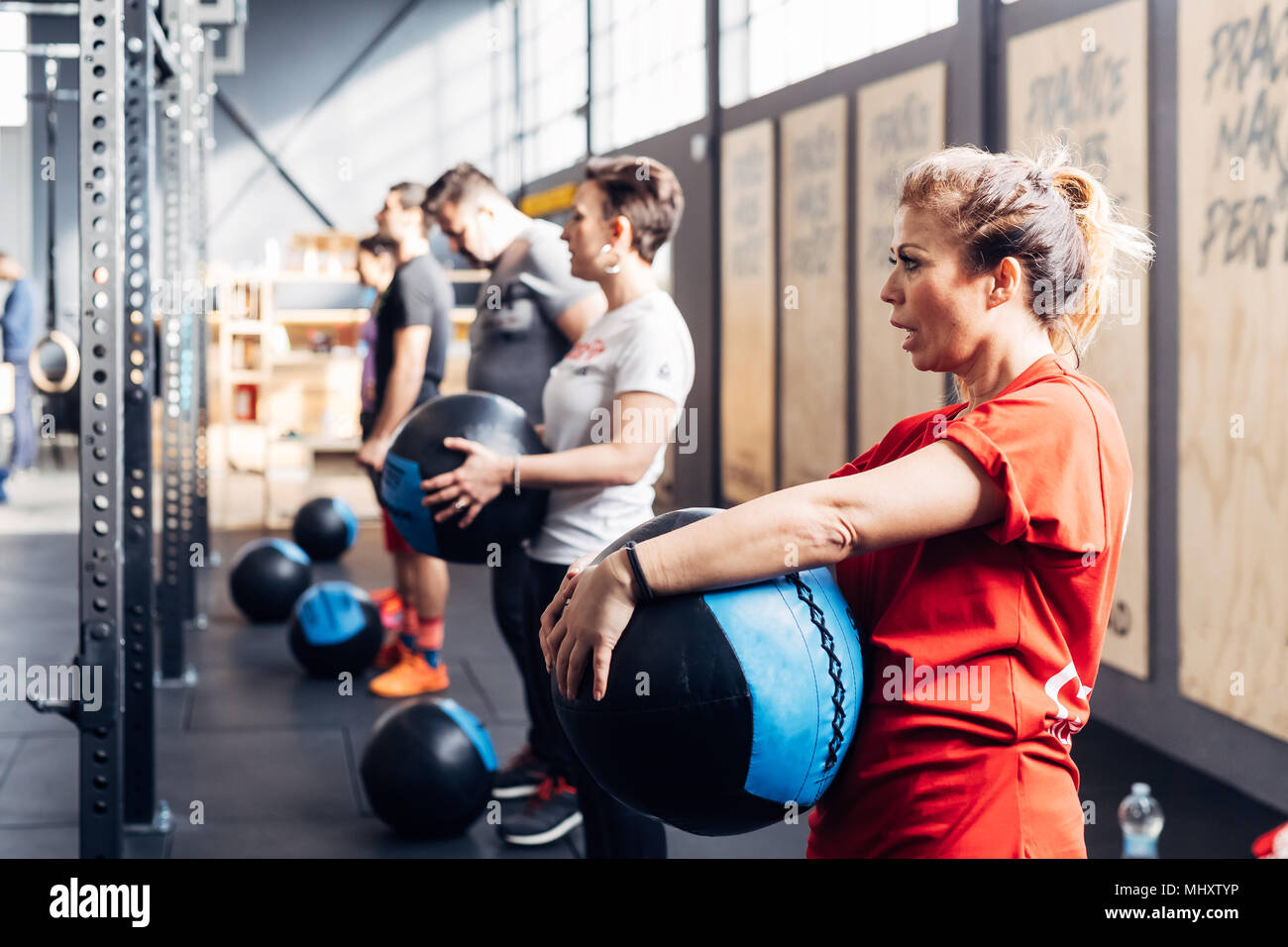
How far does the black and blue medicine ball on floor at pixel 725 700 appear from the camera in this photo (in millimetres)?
1236

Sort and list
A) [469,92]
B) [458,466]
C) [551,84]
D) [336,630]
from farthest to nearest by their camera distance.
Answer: [469,92], [551,84], [336,630], [458,466]

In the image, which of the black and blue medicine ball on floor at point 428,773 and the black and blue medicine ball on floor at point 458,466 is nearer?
the black and blue medicine ball on floor at point 458,466

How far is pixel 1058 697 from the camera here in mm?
1270

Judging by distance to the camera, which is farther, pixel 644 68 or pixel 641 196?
pixel 644 68

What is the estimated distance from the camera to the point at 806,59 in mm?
6500

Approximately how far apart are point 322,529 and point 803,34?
3720mm

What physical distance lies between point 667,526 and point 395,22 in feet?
48.8

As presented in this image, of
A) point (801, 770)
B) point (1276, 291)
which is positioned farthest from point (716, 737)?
point (1276, 291)

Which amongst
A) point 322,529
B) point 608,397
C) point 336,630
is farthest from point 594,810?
point 322,529

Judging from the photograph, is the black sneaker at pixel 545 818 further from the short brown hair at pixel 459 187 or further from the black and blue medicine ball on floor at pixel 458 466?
the short brown hair at pixel 459 187

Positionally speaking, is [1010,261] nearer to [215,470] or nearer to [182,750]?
[182,750]

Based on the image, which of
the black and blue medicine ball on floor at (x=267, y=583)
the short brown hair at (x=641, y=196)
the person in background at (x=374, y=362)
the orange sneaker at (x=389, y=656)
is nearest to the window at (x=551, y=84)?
the person in background at (x=374, y=362)

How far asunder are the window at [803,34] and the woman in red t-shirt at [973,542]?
155 inches

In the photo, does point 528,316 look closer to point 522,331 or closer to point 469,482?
point 522,331
